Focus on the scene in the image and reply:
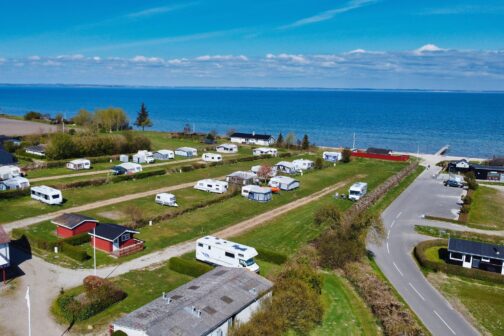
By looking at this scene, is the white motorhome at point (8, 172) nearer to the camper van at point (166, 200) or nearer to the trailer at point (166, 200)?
the trailer at point (166, 200)

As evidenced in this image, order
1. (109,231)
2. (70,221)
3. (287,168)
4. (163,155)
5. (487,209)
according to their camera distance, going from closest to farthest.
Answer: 1. (109,231)
2. (70,221)
3. (487,209)
4. (287,168)
5. (163,155)

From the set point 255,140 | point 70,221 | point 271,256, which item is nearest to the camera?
point 271,256

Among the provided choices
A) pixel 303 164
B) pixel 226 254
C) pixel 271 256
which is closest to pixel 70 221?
pixel 226 254

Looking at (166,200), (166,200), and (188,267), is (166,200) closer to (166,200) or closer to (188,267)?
(166,200)

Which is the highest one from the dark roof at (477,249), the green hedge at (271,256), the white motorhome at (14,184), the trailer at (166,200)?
the white motorhome at (14,184)

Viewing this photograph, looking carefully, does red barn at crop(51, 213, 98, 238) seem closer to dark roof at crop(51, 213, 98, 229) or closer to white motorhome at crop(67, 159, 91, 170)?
dark roof at crop(51, 213, 98, 229)

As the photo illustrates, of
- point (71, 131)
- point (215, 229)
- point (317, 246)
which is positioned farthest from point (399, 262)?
point (71, 131)

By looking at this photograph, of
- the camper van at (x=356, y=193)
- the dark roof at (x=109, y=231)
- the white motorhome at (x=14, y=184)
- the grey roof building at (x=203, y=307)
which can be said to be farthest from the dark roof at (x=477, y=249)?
the white motorhome at (x=14, y=184)
